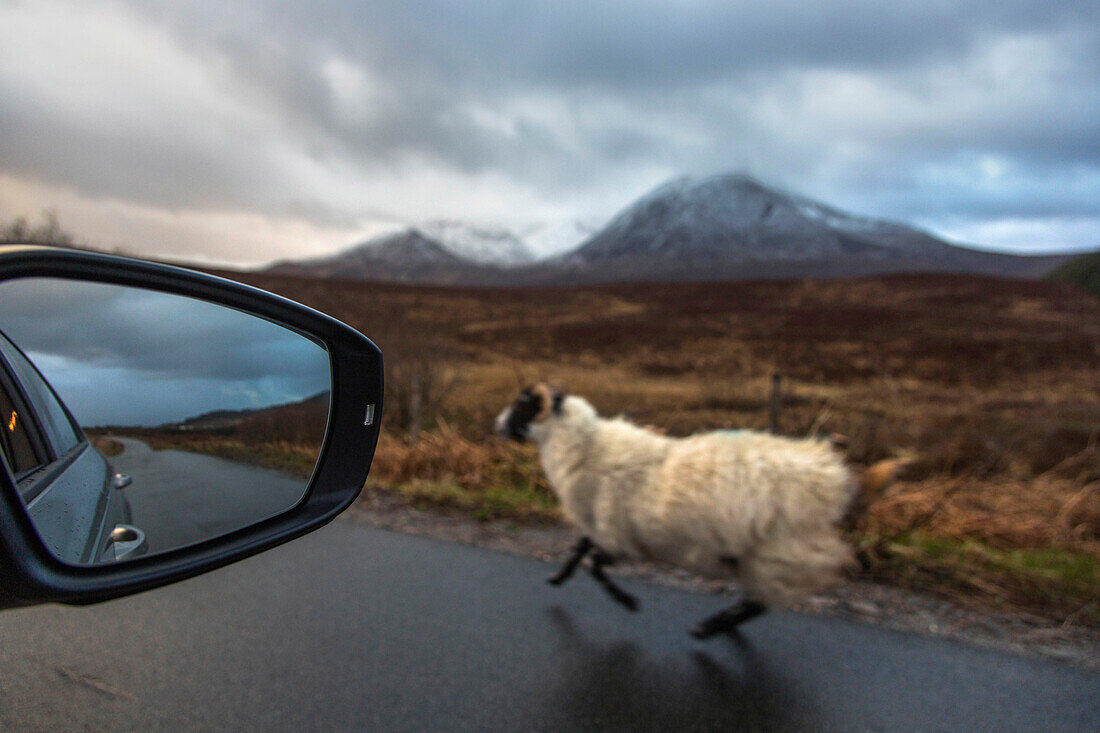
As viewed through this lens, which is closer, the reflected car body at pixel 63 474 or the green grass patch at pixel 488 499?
the reflected car body at pixel 63 474

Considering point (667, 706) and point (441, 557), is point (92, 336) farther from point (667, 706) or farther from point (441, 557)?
point (441, 557)

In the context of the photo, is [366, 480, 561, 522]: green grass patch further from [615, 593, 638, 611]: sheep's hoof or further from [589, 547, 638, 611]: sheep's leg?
[615, 593, 638, 611]: sheep's hoof

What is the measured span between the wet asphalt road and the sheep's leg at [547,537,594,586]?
196 mm

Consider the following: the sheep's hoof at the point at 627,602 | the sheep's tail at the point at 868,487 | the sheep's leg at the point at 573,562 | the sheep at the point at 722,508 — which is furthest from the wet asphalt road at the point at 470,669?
the sheep's tail at the point at 868,487

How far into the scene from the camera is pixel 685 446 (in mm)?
3955

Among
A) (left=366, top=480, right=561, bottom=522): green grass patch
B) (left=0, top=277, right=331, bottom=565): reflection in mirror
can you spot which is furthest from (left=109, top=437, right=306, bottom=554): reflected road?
(left=366, top=480, right=561, bottom=522): green grass patch

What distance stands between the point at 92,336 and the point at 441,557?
371 centimetres

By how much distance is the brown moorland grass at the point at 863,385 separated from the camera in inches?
204

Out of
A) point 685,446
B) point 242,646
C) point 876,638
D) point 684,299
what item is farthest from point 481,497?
point 684,299

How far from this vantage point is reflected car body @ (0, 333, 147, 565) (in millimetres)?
936

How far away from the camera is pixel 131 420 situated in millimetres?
989

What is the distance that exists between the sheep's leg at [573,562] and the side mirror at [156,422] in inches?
115

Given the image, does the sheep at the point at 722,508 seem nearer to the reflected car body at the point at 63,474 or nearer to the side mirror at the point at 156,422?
the side mirror at the point at 156,422

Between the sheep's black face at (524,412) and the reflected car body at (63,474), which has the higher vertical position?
the reflected car body at (63,474)
